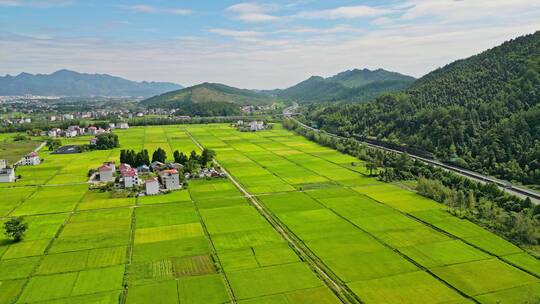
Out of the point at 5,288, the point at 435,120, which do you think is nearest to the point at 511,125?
the point at 435,120

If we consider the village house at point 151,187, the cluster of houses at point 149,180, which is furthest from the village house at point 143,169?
the village house at point 151,187

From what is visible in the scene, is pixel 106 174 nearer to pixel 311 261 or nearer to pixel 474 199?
pixel 311 261

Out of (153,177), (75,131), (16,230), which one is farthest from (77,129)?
(16,230)

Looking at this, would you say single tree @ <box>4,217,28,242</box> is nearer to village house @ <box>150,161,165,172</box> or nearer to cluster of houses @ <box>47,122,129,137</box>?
village house @ <box>150,161,165,172</box>

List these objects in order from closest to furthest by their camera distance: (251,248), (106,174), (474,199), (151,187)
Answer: (251,248) < (474,199) < (151,187) < (106,174)

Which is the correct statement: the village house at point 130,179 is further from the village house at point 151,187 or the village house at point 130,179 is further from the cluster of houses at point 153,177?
the village house at point 151,187

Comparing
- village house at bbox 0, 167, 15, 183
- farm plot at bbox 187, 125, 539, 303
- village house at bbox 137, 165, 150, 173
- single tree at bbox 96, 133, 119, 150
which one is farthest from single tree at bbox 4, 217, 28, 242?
single tree at bbox 96, 133, 119, 150

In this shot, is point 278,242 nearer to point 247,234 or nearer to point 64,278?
point 247,234
